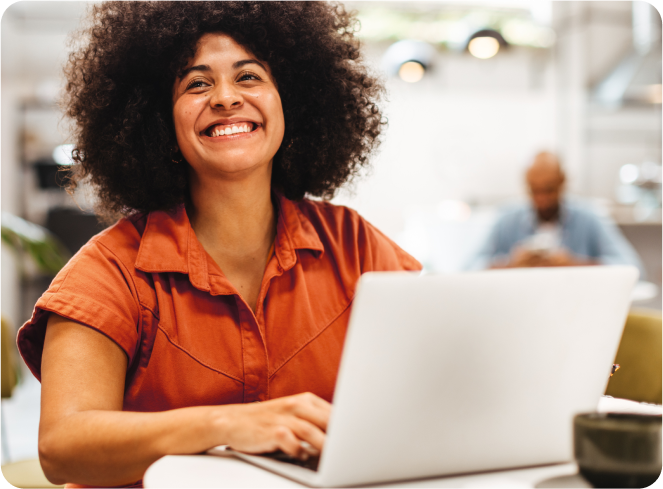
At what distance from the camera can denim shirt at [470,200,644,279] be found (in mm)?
3467

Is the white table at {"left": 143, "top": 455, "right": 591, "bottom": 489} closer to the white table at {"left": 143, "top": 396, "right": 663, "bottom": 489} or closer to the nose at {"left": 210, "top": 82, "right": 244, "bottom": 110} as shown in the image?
the white table at {"left": 143, "top": 396, "right": 663, "bottom": 489}

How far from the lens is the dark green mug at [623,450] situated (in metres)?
0.64

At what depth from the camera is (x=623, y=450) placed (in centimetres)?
65

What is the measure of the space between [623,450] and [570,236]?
3.09m

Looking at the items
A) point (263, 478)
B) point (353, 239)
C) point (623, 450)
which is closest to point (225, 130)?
point (353, 239)

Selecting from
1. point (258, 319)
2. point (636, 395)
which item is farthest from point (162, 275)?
point (636, 395)

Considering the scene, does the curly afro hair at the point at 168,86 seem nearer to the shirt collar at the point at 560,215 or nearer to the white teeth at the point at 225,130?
the white teeth at the point at 225,130

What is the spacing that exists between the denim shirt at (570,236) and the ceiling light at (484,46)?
2.00 metres

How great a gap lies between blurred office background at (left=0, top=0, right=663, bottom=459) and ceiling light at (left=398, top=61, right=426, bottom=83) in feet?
0.16

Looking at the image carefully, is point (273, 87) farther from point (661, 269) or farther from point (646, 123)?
point (646, 123)

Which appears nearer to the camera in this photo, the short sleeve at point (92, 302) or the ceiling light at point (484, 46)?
the short sleeve at point (92, 302)

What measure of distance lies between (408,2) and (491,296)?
24.4 ft

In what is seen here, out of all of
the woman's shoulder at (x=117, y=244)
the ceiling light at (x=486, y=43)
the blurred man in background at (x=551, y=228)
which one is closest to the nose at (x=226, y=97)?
the woman's shoulder at (x=117, y=244)

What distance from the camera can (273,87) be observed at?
138 centimetres
